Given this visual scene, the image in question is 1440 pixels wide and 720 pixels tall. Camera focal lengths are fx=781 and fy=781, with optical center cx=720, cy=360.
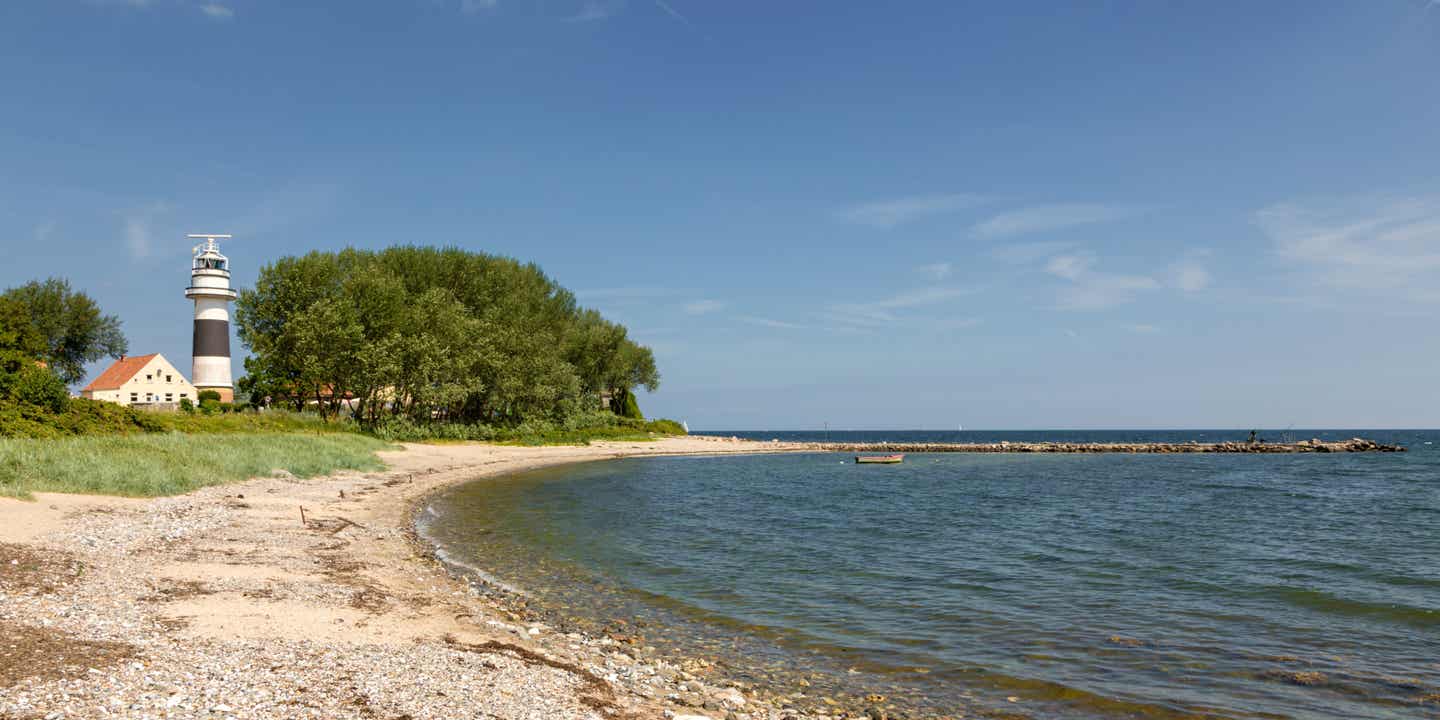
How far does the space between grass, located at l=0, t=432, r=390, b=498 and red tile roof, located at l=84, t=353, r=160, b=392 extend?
54.9 meters

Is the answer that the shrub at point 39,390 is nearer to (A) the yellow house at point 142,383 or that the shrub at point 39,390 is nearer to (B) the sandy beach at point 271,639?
(B) the sandy beach at point 271,639

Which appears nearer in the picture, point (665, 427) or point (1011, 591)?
point (1011, 591)

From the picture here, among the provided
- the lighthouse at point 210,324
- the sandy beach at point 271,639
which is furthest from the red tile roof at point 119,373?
the sandy beach at point 271,639

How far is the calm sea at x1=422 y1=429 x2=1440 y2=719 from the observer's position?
11602mm

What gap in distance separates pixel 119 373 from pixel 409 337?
4443 centimetres

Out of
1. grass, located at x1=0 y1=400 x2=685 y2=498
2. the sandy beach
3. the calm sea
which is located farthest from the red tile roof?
the sandy beach

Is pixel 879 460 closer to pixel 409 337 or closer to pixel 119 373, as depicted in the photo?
pixel 409 337

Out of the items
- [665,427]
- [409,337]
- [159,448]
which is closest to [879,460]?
[665,427]

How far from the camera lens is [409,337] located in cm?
6488

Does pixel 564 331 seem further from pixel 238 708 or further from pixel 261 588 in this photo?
pixel 238 708

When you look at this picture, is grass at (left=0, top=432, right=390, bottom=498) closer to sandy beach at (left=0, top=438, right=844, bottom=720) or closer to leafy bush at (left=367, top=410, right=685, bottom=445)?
sandy beach at (left=0, top=438, right=844, bottom=720)

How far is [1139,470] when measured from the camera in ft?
230

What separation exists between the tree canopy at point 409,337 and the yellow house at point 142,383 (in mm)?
18543

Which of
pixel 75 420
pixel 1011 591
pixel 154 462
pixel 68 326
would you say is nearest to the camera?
pixel 1011 591
